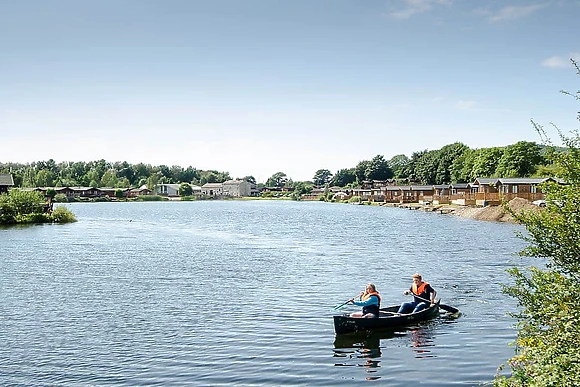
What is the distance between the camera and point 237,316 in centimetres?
2309

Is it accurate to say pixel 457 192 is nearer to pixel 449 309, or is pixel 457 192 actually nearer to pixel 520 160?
pixel 520 160

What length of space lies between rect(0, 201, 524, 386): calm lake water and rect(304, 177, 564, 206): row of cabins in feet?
44.3

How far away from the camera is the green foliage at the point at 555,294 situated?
835cm

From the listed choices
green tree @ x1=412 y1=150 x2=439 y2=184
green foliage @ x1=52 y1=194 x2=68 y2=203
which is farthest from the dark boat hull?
green foliage @ x1=52 y1=194 x2=68 y2=203

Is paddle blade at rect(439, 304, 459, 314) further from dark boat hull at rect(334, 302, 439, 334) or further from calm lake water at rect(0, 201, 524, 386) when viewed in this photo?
dark boat hull at rect(334, 302, 439, 334)

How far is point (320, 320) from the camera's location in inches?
872

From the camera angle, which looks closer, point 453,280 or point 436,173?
point 453,280

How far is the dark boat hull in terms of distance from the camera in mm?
19516

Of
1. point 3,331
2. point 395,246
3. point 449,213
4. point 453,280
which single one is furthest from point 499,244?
point 449,213

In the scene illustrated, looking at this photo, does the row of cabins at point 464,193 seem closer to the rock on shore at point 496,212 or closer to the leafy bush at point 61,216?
the rock on shore at point 496,212

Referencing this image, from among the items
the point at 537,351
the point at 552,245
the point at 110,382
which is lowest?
the point at 110,382

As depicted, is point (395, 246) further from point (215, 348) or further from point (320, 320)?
point (215, 348)

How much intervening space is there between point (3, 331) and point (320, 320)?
1167 cm

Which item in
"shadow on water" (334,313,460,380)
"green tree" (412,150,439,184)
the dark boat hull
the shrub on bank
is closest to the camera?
"shadow on water" (334,313,460,380)
